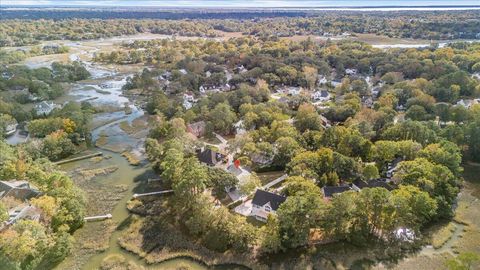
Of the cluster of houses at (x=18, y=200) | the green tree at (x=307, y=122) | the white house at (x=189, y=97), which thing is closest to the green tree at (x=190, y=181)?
the cluster of houses at (x=18, y=200)

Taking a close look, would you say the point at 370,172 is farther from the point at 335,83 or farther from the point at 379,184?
the point at 335,83

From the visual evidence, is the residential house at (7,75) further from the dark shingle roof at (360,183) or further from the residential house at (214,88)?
the dark shingle roof at (360,183)

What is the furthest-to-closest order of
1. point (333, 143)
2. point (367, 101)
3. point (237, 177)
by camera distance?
point (367, 101)
point (333, 143)
point (237, 177)

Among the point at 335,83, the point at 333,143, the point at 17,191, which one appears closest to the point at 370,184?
the point at 333,143

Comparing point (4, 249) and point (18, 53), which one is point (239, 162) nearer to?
point (4, 249)

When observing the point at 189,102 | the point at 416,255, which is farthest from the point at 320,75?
the point at 416,255

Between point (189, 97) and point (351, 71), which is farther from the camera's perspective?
point (351, 71)
